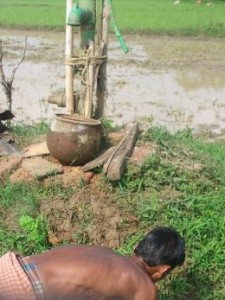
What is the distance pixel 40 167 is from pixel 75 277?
7.31ft

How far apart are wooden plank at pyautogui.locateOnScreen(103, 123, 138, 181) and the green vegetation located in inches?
549

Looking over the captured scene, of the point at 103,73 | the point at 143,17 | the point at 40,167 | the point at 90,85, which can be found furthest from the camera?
the point at 143,17

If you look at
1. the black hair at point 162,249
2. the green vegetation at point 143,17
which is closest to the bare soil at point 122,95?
the green vegetation at point 143,17

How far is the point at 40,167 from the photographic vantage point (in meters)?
4.71

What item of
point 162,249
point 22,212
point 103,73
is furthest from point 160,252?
point 103,73

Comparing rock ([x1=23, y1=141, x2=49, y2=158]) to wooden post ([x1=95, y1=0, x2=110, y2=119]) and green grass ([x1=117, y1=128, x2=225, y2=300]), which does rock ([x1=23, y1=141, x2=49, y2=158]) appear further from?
green grass ([x1=117, y1=128, x2=225, y2=300])

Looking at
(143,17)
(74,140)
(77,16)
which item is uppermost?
(77,16)

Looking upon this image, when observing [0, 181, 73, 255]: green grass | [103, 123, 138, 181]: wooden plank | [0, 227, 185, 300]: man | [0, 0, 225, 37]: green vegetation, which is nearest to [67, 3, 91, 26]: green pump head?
[103, 123, 138, 181]: wooden plank

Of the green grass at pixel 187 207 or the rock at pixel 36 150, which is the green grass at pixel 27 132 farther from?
the green grass at pixel 187 207

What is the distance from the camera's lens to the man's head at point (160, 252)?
9.20 feet

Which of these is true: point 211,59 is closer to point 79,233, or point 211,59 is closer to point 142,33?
point 142,33

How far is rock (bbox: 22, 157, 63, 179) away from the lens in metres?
4.62

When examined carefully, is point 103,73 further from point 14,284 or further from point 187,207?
point 14,284

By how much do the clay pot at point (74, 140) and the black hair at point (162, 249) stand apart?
179 centimetres
